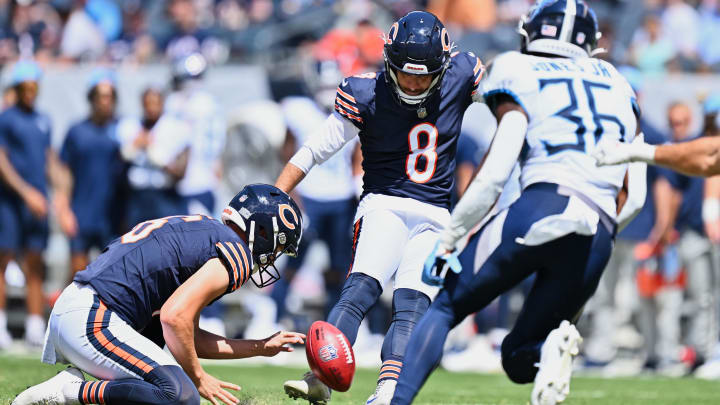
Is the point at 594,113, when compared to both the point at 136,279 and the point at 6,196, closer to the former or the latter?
the point at 136,279

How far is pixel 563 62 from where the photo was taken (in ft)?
14.3

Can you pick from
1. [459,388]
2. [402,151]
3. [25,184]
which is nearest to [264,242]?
[402,151]

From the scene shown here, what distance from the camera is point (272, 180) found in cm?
1040

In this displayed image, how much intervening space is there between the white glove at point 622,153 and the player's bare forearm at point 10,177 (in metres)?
6.57

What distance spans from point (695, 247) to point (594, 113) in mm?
5244

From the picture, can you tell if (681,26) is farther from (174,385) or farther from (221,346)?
(174,385)

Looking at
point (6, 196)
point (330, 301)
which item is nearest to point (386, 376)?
point (330, 301)

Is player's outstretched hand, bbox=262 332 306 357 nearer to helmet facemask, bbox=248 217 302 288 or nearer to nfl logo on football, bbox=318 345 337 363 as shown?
nfl logo on football, bbox=318 345 337 363

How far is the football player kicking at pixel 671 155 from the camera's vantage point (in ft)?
13.1

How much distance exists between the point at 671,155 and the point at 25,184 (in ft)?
22.5

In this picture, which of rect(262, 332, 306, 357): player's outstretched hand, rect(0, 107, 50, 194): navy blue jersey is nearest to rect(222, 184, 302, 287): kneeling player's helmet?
rect(262, 332, 306, 357): player's outstretched hand

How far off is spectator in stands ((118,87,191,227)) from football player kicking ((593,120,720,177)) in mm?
5731

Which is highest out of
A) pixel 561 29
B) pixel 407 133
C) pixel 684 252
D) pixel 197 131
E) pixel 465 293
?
pixel 561 29

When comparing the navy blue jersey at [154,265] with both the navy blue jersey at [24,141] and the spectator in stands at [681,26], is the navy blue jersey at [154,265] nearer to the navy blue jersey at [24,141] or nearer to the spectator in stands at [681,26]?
the navy blue jersey at [24,141]
